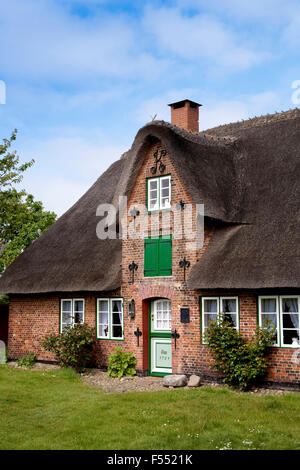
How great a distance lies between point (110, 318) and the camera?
1628 cm

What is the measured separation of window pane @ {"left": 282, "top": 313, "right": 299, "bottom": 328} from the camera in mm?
12422

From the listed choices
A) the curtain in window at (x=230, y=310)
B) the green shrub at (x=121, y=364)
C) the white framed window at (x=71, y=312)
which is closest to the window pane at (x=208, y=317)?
the curtain in window at (x=230, y=310)

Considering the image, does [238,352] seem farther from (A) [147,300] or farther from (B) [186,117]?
(B) [186,117]

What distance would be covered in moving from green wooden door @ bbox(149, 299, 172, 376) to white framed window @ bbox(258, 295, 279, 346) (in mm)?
2992

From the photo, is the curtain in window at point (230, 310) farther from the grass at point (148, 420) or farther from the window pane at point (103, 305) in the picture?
the window pane at point (103, 305)

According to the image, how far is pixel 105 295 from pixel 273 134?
6.97 m

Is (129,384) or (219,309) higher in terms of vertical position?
(219,309)

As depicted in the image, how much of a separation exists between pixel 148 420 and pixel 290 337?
14.3 feet

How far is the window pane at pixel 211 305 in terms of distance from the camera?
1387cm

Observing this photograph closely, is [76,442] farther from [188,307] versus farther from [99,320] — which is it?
[99,320]

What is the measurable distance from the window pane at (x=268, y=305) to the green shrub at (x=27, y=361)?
28.9 ft

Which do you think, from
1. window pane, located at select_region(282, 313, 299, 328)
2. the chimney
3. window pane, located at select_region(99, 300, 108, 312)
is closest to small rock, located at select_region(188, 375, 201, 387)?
window pane, located at select_region(282, 313, 299, 328)

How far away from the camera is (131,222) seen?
15.9 meters

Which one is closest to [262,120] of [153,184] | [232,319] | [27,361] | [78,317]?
[153,184]
